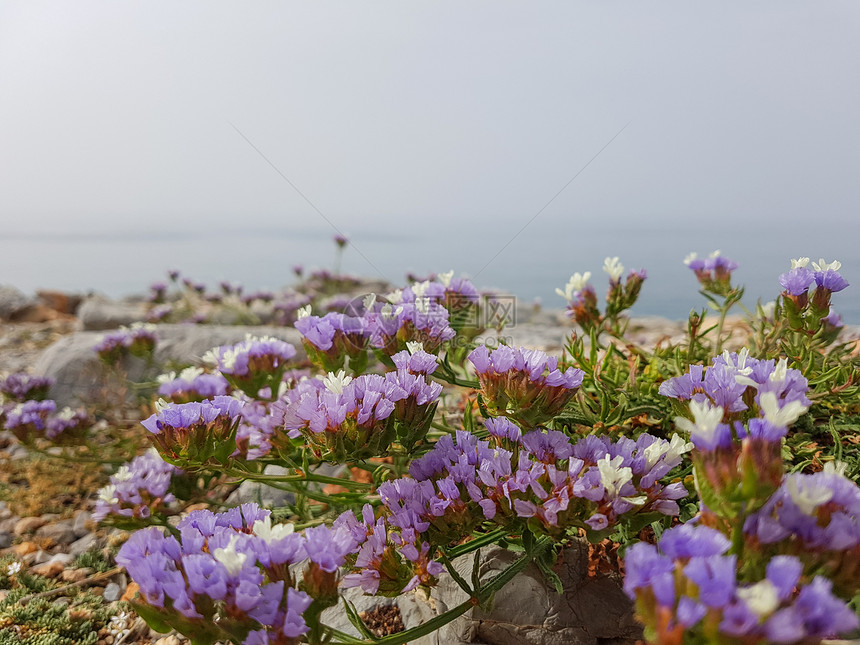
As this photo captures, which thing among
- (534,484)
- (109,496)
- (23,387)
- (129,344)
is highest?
(534,484)

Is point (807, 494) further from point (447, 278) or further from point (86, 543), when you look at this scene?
point (86, 543)

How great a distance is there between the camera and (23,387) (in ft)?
13.1

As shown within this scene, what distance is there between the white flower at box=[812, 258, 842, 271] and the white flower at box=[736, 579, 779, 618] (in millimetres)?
1285

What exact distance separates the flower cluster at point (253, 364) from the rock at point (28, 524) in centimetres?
178

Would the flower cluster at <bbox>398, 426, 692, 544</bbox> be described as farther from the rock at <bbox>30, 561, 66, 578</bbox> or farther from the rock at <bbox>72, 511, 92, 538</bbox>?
the rock at <bbox>72, 511, 92, 538</bbox>

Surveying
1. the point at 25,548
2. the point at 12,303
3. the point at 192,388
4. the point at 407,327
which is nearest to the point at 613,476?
the point at 407,327

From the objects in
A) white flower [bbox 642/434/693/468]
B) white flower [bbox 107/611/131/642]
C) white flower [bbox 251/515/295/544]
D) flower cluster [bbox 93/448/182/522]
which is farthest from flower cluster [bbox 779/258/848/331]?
white flower [bbox 107/611/131/642]

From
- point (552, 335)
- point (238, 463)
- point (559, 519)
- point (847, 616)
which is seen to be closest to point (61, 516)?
point (238, 463)

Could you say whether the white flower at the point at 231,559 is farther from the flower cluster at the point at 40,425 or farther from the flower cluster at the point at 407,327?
the flower cluster at the point at 40,425

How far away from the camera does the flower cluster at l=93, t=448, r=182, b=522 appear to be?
2.26 m

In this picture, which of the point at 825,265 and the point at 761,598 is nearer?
the point at 761,598

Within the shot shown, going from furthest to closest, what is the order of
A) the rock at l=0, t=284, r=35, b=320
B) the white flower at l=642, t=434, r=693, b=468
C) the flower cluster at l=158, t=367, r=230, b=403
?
the rock at l=0, t=284, r=35, b=320 < the flower cluster at l=158, t=367, r=230, b=403 < the white flower at l=642, t=434, r=693, b=468

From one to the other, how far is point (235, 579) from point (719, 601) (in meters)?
0.85

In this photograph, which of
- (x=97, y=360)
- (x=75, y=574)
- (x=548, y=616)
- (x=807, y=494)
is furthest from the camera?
(x=97, y=360)
